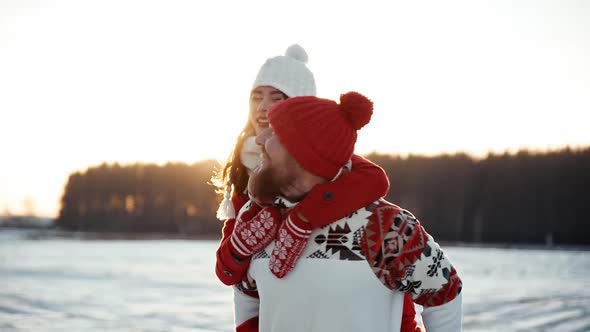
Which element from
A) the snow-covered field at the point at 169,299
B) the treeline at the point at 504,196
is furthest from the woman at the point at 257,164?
the treeline at the point at 504,196

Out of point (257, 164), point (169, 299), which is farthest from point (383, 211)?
point (169, 299)

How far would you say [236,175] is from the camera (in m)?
2.18

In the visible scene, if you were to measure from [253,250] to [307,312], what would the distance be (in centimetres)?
23

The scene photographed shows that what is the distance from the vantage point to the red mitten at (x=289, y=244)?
5.18ft

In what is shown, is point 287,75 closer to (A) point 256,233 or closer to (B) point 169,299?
(A) point 256,233

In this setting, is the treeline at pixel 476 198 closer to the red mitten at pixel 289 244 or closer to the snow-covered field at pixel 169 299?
the snow-covered field at pixel 169 299

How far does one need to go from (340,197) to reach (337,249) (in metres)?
0.14

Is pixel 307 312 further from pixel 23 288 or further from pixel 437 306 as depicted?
pixel 23 288

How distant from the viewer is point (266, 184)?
1620 mm

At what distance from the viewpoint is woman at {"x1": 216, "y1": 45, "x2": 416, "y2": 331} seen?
5.12 feet

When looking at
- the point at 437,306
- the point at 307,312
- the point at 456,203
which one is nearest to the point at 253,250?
the point at 307,312

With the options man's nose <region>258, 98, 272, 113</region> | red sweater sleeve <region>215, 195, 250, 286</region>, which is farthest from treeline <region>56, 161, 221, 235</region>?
red sweater sleeve <region>215, 195, 250, 286</region>

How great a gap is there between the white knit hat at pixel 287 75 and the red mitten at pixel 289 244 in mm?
889

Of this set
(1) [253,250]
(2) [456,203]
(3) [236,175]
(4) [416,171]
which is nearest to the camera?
(1) [253,250]
